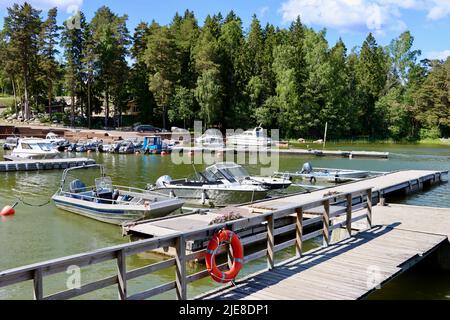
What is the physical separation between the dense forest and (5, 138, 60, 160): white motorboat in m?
26.2

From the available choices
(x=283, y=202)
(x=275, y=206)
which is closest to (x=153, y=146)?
(x=283, y=202)

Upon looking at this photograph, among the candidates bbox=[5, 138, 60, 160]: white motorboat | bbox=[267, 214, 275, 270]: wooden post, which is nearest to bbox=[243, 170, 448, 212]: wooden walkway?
bbox=[267, 214, 275, 270]: wooden post

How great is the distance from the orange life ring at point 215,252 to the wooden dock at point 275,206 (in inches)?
80.7

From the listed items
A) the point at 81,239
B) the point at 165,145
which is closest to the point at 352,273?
the point at 81,239

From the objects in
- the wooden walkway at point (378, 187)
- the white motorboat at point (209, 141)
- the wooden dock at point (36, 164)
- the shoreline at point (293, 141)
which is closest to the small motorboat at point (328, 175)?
the wooden walkway at point (378, 187)

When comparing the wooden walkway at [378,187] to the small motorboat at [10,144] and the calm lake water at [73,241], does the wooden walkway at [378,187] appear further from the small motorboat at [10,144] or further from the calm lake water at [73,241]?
the small motorboat at [10,144]

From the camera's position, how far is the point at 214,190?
20891mm

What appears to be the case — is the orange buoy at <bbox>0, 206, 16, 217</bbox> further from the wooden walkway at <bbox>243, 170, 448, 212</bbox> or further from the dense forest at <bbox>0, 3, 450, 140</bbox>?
the dense forest at <bbox>0, 3, 450, 140</bbox>

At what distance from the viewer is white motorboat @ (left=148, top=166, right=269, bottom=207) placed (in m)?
20.7

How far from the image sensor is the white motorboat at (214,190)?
20.7m

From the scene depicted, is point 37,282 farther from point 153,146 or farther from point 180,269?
point 153,146

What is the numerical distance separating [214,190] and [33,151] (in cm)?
2564

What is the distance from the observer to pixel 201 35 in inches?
2908
